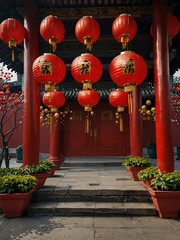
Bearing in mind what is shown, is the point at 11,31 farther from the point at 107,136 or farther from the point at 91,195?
the point at 107,136

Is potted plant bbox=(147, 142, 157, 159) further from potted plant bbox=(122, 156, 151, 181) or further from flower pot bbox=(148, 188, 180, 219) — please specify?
flower pot bbox=(148, 188, 180, 219)

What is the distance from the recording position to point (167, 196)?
4.47m

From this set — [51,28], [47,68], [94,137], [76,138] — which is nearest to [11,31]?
[51,28]

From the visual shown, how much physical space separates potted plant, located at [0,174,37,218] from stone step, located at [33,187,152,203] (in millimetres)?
795

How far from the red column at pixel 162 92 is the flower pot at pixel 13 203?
325 cm

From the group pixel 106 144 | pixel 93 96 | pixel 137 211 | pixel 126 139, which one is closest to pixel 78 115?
pixel 106 144

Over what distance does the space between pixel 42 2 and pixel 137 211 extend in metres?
5.94

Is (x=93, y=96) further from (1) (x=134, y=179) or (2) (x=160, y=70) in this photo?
(1) (x=134, y=179)

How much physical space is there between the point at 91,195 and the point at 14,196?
188 centimetres

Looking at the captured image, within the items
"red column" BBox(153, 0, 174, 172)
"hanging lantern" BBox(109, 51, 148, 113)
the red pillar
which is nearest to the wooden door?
the red pillar

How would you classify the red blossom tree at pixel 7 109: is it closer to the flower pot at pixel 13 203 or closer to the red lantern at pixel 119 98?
the flower pot at pixel 13 203

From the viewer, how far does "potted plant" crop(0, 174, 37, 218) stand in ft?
15.0

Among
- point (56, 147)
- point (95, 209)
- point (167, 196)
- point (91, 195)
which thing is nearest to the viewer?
point (167, 196)

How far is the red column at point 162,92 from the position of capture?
505 cm
